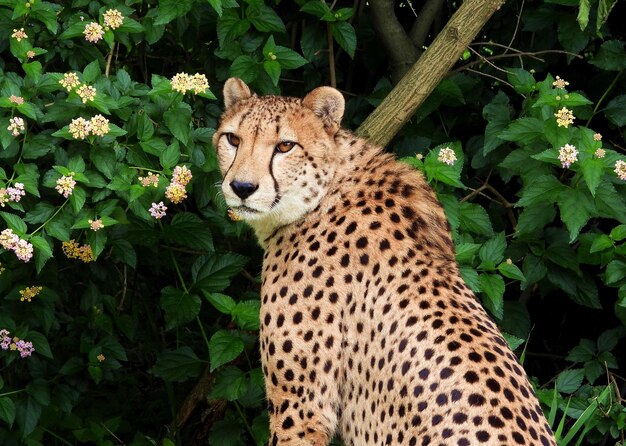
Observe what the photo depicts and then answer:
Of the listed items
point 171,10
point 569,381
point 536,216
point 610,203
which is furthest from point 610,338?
point 171,10

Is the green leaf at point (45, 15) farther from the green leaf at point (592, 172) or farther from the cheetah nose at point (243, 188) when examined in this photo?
the green leaf at point (592, 172)

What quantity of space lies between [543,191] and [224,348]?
140 cm

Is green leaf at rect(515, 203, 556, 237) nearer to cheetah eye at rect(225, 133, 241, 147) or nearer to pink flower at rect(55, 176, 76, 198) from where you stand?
cheetah eye at rect(225, 133, 241, 147)

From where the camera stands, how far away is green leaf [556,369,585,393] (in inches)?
192

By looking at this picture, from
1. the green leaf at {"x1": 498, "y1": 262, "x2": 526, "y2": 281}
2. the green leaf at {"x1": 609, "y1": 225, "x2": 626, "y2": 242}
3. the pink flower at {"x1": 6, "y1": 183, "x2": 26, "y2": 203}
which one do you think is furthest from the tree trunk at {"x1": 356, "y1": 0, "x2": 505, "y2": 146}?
the pink flower at {"x1": 6, "y1": 183, "x2": 26, "y2": 203}

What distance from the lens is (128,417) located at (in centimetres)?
575

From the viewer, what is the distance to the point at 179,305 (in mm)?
4672

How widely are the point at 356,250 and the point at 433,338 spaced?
1.60 ft

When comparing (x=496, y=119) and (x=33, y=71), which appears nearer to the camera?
(x=33, y=71)

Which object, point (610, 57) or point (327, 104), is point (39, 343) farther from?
point (610, 57)

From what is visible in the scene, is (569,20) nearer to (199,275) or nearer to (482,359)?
(199,275)

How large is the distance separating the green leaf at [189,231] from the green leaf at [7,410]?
0.96 meters

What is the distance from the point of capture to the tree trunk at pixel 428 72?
4707 mm

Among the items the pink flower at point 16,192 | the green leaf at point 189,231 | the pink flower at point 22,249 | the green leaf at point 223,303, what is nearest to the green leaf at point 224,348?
the green leaf at point 223,303
